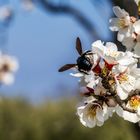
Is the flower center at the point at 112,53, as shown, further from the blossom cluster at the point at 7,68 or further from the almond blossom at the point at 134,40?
the blossom cluster at the point at 7,68

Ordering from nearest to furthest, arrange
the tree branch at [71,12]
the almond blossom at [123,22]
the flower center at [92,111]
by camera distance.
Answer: the flower center at [92,111], the almond blossom at [123,22], the tree branch at [71,12]

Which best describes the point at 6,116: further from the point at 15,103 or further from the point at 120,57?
the point at 120,57

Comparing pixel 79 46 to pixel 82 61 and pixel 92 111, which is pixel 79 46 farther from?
pixel 92 111

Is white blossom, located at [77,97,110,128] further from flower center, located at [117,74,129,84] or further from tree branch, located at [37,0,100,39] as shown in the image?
tree branch, located at [37,0,100,39]

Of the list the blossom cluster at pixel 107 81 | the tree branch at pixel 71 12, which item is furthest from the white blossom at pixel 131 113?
the tree branch at pixel 71 12

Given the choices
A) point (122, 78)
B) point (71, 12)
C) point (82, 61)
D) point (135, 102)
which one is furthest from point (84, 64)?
point (71, 12)

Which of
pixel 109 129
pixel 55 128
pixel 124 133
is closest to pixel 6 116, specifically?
pixel 55 128

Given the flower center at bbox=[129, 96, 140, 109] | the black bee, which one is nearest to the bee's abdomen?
the black bee

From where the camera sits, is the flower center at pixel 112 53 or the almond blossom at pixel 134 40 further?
the almond blossom at pixel 134 40

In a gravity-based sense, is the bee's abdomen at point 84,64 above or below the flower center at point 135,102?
above
